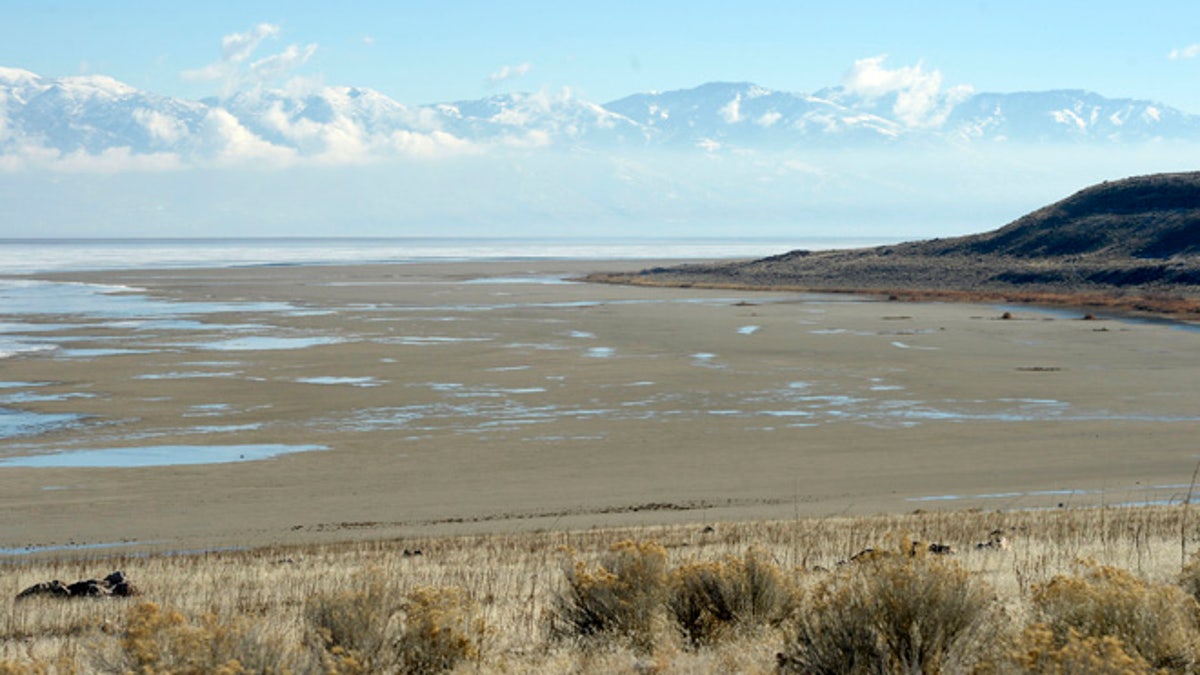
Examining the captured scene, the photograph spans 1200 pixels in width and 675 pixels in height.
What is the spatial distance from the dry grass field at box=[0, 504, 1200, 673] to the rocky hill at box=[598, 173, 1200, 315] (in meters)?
53.3

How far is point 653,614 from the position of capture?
827 centimetres

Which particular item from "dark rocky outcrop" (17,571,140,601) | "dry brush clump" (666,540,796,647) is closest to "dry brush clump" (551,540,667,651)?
"dry brush clump" (666,540,796,647)

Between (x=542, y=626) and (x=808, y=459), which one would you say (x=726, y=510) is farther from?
(x=542, y=626)

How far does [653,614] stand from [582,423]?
16.7m

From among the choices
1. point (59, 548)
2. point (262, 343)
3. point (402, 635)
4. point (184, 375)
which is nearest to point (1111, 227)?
point (262, 343)

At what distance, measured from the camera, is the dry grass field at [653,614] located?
6312mm

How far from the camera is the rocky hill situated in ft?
228

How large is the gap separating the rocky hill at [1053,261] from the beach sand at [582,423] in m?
21.5

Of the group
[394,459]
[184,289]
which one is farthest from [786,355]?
[184,289]

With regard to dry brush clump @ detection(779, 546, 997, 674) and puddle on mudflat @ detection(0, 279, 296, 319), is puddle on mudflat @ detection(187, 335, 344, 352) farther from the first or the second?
dry brush clump @ detection(779, 546, 997, 674)

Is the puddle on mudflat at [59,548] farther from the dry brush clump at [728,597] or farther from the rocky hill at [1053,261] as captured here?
the rocky hill at [1053,261]

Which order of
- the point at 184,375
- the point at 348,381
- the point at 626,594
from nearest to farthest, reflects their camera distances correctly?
the point at 626,594 → the point at 348,381 → the point at 184,375

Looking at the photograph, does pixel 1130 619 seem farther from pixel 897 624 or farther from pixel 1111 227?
pixel 1111 227

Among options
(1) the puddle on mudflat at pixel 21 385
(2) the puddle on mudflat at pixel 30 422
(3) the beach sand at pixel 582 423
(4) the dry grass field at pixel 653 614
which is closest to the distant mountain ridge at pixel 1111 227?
(3) the beach sand at pixel 582 423
